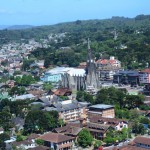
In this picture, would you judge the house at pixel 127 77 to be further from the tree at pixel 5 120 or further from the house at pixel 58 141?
the house at pixel 58 141

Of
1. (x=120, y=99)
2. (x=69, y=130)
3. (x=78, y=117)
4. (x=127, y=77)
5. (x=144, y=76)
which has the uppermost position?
(x=144, y=76)

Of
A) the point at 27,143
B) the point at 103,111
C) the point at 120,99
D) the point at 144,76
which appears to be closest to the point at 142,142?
the point at 27,143

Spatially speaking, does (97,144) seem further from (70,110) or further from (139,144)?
(70,110)

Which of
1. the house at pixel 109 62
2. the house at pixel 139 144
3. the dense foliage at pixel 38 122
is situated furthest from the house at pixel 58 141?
the house at pixel 109 62

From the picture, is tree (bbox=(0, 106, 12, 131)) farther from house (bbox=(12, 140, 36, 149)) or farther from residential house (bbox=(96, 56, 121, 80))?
residential house (bbox=(96, 56, 121, 80))

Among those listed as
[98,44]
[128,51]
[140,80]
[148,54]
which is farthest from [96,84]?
[98,44]

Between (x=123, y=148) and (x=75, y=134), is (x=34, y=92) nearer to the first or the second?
(x=75, y=134)

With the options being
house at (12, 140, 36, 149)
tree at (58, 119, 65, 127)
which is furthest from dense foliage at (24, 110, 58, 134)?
house at (12, 140, 36, 149)
